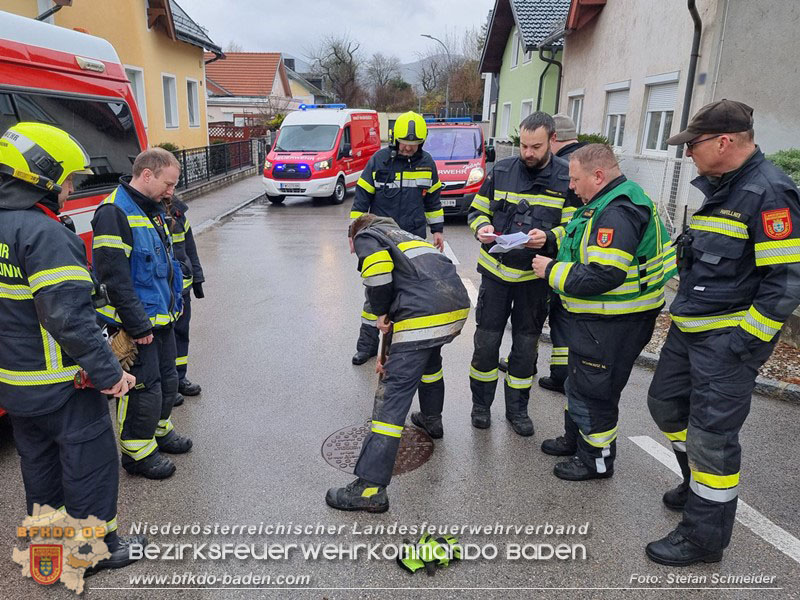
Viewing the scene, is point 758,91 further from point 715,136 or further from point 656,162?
point 715,136

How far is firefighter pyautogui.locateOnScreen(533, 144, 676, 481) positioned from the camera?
Result: 3.08 metres

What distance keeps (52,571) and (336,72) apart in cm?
6095

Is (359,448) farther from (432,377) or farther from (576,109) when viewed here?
(576,109)

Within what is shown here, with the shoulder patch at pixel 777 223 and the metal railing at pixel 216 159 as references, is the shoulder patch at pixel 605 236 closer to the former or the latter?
the shoulder patch at pixel 777 223

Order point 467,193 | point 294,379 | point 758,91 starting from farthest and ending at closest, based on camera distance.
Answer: point 467,193 < point 758,91 < point 294,379

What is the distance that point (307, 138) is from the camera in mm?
16188

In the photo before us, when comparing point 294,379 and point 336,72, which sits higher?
point 336,72

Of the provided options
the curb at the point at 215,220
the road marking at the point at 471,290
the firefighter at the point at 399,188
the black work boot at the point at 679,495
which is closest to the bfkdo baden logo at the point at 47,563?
the firefighter at the point at 399,188

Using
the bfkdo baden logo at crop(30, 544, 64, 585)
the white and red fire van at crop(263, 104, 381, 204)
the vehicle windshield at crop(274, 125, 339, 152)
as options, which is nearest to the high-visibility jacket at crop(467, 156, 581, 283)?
the bfkdo baden logo at crop(30, 544, 64, 585)

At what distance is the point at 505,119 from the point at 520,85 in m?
3.15

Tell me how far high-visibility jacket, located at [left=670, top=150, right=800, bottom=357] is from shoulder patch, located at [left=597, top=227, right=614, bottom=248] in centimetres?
38

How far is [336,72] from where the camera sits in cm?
5856

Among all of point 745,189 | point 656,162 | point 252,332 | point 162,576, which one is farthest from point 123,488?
point 656,162

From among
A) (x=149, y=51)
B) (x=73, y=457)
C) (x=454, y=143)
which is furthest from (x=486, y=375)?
(x=149, y=51)
